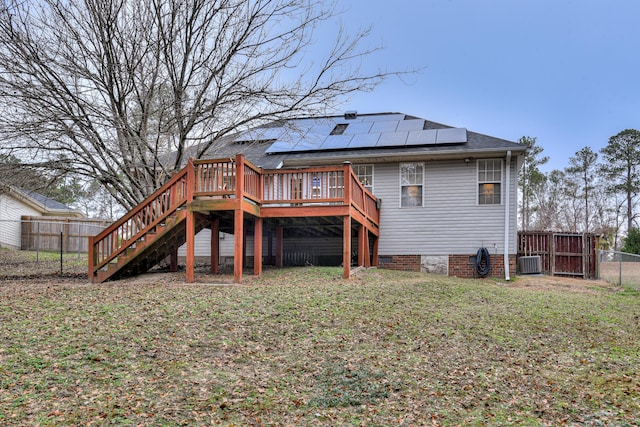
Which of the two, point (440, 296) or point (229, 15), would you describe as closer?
point (440, 296)

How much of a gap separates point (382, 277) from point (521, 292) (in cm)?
307

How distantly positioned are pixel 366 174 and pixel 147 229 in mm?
7016

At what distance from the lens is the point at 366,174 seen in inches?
566

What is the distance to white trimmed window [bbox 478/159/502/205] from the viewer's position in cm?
1346

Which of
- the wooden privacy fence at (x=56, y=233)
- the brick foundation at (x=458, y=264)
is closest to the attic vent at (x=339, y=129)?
the brick foundation at (x=458, y=264)

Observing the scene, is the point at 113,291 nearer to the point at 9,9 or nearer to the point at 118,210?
the point at 9,9

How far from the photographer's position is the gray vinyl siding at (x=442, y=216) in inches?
527

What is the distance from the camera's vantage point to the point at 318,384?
4531 millimetres

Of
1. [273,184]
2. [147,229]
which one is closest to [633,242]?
[273,184]

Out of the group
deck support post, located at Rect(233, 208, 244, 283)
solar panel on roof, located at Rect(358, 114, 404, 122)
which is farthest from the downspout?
deck support post, located at Rect(233, 208, 244, 283)

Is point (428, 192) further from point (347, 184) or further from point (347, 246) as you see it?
point (347, 246)

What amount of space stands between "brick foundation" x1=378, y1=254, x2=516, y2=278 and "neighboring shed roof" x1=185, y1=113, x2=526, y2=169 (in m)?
2.96

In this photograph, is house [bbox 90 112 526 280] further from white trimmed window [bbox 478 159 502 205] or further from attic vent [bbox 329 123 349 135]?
attic vent [bbox 329 123 349 135]

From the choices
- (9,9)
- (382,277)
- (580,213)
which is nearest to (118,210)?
(9,9)
